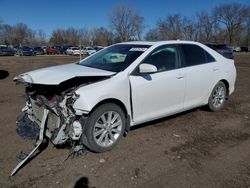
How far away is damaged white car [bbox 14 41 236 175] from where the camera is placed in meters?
3.76

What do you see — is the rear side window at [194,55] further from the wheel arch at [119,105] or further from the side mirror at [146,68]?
the wheel arch at [119,105]


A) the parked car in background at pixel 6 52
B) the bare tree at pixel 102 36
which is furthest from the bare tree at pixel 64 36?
the parked car in background at pixel 6 52

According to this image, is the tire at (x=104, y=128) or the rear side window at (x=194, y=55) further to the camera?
the rear side window at (x=194, y=55)

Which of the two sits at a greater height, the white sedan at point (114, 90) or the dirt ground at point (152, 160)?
the white sedan at point (114, 90)

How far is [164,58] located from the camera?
4910 millimetres

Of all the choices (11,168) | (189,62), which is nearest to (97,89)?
(11,168)

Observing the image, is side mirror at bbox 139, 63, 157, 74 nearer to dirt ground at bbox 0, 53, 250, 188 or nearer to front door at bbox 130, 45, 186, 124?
front door at bbox 130, 45, 186, 124

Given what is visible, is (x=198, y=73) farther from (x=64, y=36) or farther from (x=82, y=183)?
(x=64, y=36)

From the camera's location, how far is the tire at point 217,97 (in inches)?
236

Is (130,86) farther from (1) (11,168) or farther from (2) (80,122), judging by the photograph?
(1) (11,168)

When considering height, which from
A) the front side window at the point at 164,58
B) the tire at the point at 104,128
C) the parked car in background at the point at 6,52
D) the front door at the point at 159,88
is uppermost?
the parked car in background at the point at 6,52

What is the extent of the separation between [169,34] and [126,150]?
65019 mm

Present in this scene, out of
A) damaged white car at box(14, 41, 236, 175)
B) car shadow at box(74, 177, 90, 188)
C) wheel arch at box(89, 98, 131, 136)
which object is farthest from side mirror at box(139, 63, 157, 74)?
car shadow at box(74, 177, 90, 188)

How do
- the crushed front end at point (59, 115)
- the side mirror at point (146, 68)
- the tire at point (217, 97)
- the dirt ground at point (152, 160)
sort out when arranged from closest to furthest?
the dirt ground at point (152, 160) → the crushed front end at point (59, 115) → the side mirror at point (146, 68) → the tire at point (217, 97)
